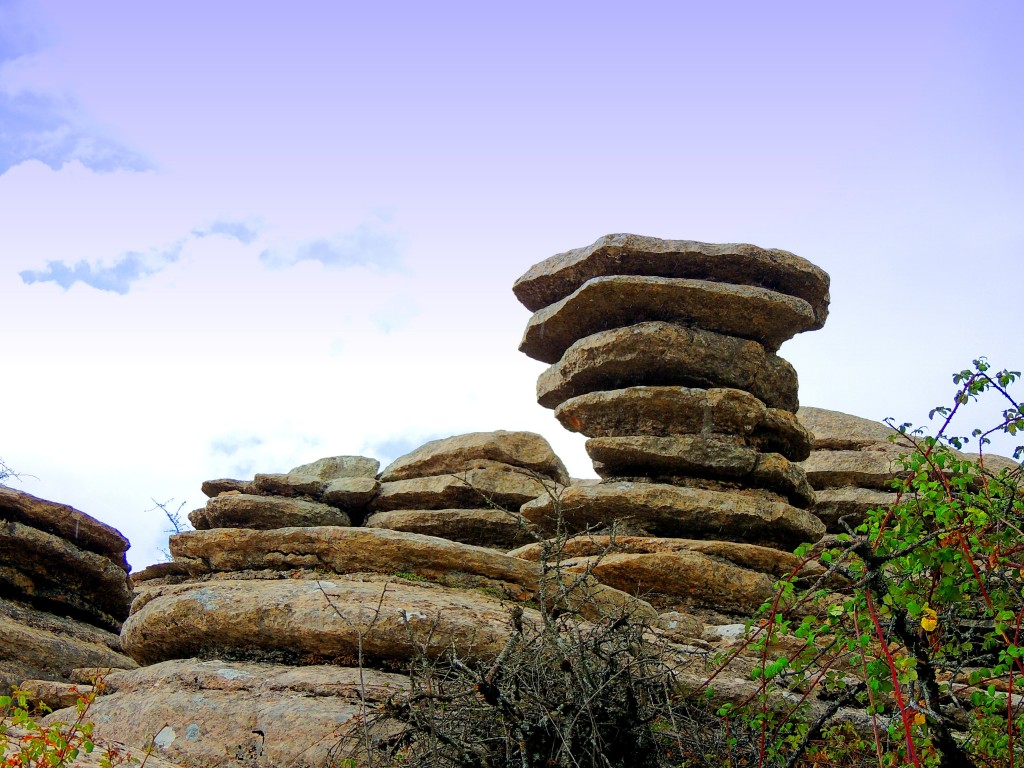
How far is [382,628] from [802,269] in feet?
33.7

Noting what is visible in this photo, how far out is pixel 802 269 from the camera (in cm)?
1579

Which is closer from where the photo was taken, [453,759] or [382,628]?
[453,759]

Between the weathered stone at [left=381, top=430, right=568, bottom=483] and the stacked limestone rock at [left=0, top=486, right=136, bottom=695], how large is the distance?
5.07 m

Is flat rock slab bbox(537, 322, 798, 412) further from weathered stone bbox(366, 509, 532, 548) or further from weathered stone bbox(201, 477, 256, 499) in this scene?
weathered stone bbox(201, 477, 256, 499)

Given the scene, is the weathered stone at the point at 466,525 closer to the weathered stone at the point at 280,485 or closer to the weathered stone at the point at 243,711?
the weathered stone at the point at 280,485

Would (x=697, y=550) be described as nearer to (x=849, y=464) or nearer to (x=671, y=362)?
(x=671, y=362)

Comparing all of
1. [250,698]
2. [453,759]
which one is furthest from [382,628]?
[453,759]

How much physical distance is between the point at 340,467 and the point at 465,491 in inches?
170

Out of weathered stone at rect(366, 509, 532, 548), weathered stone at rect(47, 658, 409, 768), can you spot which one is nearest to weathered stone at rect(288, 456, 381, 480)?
weathered stone at rect(366, 509, 532, 548)

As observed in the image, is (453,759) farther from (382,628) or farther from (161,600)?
(161,600)

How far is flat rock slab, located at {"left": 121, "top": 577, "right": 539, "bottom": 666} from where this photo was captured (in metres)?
8.87

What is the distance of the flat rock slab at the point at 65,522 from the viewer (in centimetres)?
1460

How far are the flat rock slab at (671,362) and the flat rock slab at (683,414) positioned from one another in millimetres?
378

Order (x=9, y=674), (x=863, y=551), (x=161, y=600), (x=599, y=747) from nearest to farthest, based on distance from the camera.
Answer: (x=863, y=551), (x=599, y=747), (x=161, y=600), (x=9, y=674)
